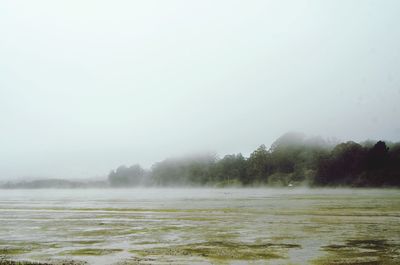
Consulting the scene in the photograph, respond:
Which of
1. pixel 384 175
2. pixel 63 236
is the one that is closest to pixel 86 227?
pixel 63 236

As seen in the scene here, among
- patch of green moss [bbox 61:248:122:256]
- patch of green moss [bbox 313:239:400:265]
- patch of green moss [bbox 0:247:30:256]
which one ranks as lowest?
patch of green moss [bbox 313:239:400:265]

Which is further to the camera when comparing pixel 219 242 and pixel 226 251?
pixel 219 242

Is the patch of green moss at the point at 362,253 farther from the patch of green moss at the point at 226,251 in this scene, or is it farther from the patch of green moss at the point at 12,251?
the patch of green moss at the point at 12,251

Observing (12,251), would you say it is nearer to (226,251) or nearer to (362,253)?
(226,251)

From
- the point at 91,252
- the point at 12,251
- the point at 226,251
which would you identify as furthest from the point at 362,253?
the point at 12,251

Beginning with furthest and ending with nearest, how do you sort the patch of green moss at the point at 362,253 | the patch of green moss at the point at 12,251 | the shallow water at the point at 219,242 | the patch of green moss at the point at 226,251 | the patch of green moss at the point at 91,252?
the patch of green moss at the point at 12,251
the patch of green moss at the point at 91,252
the patch of green moss at the point at 226,251
the shallow water at the point at 219,242
the patch of green moss at the point at 362,253

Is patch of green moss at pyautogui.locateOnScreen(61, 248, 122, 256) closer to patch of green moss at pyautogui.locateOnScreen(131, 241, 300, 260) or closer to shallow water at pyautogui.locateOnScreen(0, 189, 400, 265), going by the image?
shallow water at pyautogui.locateOnScreen(0, 189, 400, 265)

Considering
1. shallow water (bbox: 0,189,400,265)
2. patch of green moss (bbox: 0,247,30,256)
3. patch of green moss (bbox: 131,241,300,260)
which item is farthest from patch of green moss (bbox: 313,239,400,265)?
patch of green moss (bbox: 0,247,30,256)

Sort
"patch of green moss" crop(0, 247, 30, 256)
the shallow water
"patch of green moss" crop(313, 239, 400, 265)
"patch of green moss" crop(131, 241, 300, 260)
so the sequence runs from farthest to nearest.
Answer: "patch of green moss" crop(0, 247, 30, 256) < "patch of green moss" crop(131, 241, 300, 260) < the shallow water < "patch of green moss" crop(313, 239, 400, 265)

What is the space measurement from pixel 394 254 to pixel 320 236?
7.38 meters

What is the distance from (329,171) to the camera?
169500 millimetres

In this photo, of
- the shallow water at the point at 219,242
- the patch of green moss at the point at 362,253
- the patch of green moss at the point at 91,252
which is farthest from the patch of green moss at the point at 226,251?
the patch of green moss at the point at 362,253

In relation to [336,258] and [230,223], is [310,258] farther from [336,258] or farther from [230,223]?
[230,223]

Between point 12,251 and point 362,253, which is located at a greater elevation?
point 12,251
